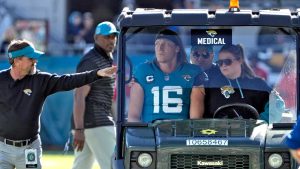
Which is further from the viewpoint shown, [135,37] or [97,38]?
[97,38]

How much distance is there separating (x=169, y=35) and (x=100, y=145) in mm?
2527

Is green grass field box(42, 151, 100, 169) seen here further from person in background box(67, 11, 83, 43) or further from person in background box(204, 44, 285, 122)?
person in background box(67, 11, 83, 43)

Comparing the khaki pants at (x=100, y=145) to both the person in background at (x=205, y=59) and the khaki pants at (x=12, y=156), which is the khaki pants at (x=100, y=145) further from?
Result: the person in background at (x=205, y=59)

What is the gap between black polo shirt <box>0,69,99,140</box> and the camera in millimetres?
8859

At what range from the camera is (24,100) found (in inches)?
351

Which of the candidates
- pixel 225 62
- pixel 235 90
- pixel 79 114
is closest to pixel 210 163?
pixel 235 90

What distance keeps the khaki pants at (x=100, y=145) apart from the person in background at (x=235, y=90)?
2.41m

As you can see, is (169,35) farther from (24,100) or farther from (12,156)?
(12,156)

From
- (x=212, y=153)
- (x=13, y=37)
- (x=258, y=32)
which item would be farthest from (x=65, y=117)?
(x=212, y=153)

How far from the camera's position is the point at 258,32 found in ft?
31.7

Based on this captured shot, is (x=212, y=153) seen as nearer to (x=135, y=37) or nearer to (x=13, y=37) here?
(x=135, y=37)

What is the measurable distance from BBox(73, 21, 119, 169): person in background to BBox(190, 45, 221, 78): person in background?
88.7 inches

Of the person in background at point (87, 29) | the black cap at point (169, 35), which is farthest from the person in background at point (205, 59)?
the person in background at point (87, 29)

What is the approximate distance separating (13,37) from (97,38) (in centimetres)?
1190
